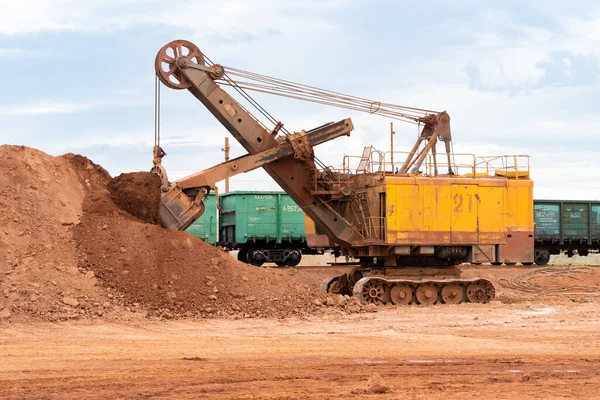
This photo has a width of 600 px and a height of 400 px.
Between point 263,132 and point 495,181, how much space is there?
20.6ft

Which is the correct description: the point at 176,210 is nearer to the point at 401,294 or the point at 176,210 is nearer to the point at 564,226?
the point at 401,294

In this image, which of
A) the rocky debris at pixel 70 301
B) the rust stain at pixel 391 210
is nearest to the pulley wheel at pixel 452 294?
the rust stain at pixel 391 210

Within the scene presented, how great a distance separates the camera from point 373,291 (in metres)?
22.2

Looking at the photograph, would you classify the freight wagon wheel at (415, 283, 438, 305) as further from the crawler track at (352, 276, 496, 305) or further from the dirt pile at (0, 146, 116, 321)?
the dirt pile at (0, 146, 116, 321)

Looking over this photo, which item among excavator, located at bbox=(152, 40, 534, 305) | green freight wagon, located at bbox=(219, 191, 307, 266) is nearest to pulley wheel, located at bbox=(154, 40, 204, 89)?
excavator, located at bbox=(152, 40, 534, 305)

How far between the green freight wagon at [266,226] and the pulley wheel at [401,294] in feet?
39.5

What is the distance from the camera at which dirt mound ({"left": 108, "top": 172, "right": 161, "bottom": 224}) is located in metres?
20.3

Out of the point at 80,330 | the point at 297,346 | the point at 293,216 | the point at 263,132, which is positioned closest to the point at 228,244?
the point at 293,216

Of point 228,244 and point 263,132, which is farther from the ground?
point 263,132

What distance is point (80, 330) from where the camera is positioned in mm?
16531

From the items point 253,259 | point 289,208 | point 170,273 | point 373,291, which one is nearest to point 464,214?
point 373,291

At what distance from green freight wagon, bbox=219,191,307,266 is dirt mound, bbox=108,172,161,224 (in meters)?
13.7

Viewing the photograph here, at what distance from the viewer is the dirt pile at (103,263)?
17969 millimetres

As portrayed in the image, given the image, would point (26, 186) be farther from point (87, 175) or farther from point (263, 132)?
point (263, 132)
